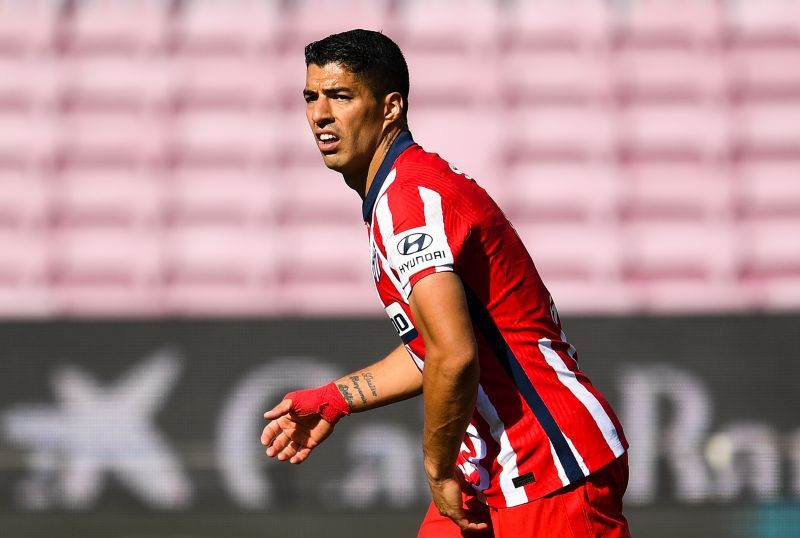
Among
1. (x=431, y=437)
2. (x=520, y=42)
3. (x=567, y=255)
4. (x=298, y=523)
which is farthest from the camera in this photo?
(x=520, y=42)

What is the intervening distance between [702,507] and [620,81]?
2.78 metres

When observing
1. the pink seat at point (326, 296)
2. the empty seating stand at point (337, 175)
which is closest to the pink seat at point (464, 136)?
the empty seating stand at point (337, 175)

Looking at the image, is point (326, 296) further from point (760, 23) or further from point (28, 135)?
point (760, 23)

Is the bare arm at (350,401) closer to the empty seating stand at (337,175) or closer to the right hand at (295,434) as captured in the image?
the right hand at (295,434)

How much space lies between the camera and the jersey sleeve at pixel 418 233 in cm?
232

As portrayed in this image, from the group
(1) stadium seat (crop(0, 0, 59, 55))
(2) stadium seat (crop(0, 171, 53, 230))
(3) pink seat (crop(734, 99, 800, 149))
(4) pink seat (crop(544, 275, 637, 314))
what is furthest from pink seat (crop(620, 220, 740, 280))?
(1) stadium seat (crop(0, 0, 59, 55))

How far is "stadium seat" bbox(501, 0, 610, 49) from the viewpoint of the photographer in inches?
291

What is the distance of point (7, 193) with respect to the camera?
7.17 m

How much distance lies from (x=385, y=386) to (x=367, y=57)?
80 centimetres

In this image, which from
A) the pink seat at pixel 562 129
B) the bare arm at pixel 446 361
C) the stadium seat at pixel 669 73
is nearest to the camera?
the bare arm at pixel 446 361

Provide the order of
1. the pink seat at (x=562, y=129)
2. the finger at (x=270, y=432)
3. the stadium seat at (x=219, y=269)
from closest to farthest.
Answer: the finger at (x=270, y=432) < the stadium seat at (x=219, y=269) < the pink seat at (x=562, y=129)

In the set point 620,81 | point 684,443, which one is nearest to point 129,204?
point 620,81

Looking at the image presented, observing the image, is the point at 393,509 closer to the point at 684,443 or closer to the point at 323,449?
the point at 323,449

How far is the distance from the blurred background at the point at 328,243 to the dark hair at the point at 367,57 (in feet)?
10.4
